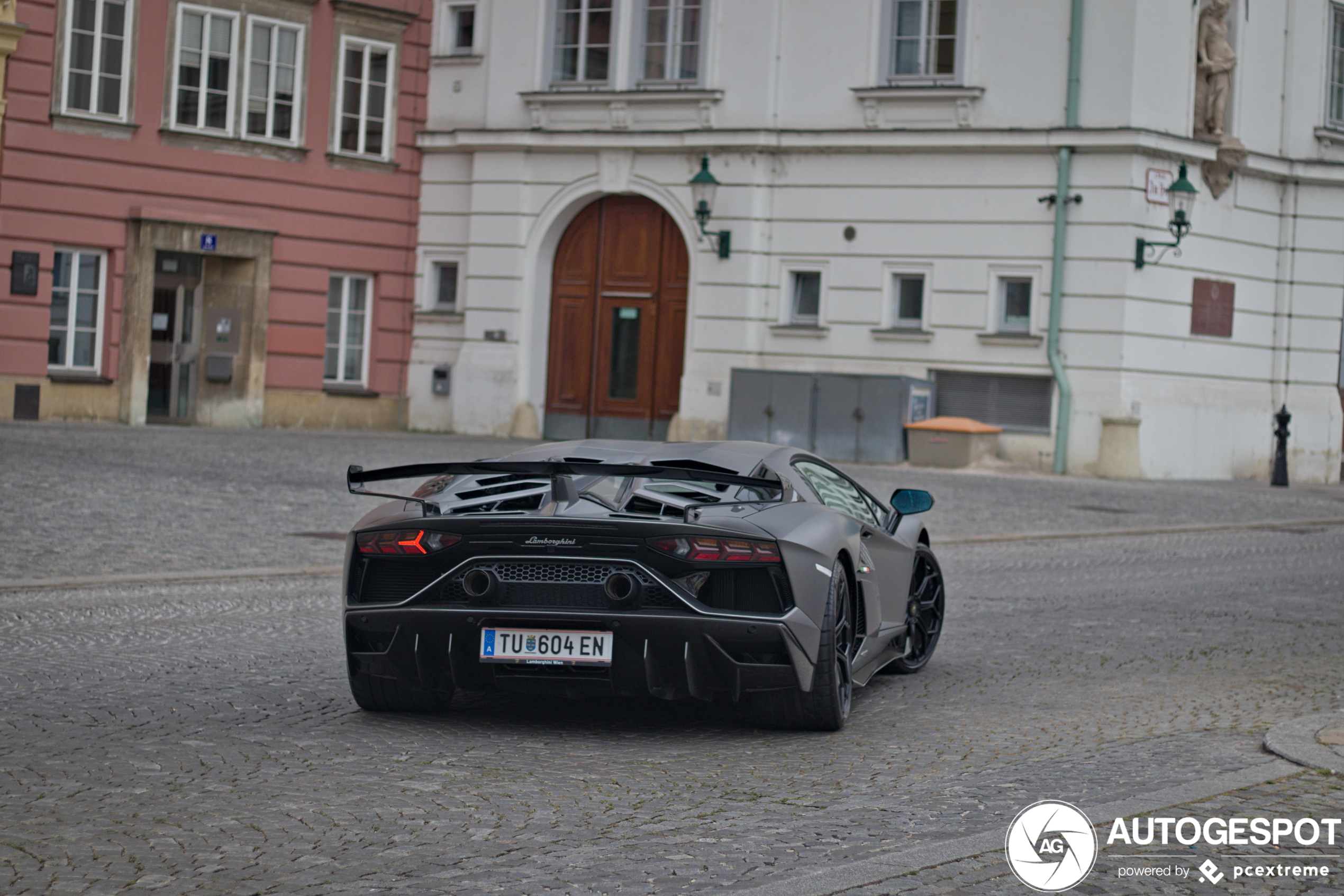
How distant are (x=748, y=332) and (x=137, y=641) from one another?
21.1 m

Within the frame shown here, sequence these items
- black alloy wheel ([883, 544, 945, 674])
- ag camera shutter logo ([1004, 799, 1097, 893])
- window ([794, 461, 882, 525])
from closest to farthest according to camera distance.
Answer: ag camera shutter logo ([1004, 799, 1097, 893]) < window ([794, 461, 882, 525]) < black alloy wheel ([883, 544, 945, 674])

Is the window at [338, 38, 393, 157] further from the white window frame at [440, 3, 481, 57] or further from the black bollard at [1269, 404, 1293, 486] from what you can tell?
the black bollard at [1269, 404, 1293, 486]

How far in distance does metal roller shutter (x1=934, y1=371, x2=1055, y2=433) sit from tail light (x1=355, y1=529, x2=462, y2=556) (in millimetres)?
22193

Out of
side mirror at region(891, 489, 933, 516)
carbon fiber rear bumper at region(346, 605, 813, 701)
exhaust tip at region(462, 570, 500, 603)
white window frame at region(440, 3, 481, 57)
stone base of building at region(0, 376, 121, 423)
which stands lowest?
carbon fiber rear bumper at region(346, 605, 813, 701)

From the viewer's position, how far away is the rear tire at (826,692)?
6988 millimetres

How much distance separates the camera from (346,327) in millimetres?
31641

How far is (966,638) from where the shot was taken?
33.8 ft

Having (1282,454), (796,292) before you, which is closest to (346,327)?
(796,292)

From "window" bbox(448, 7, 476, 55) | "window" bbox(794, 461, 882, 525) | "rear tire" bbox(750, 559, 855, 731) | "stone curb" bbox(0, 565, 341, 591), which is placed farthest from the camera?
"window" bbox(448, 7, 476, 55)

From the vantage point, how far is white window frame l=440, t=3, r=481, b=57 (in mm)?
32250

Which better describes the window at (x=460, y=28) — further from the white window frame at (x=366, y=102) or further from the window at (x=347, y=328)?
the window at (x=347, y=328)

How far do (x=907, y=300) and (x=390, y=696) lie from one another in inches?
899

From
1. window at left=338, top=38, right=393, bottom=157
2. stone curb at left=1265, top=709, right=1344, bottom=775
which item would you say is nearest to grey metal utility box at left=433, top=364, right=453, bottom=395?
window at left=338, top=38, right=393, bottom=157

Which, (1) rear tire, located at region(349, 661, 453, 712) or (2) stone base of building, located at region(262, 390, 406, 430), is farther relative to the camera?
(2) stone base of building, located at region(262, 390, 406, 430)
